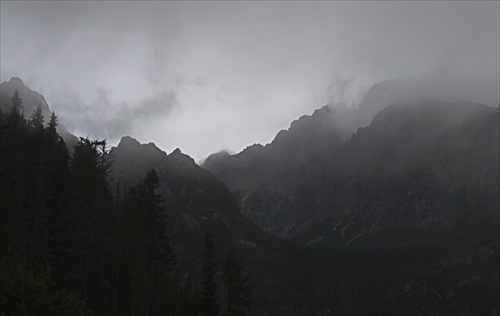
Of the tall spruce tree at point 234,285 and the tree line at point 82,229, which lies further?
the tall spruce tree at point 234,285

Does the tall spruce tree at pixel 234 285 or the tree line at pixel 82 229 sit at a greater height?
the tree line at pixel 82 229

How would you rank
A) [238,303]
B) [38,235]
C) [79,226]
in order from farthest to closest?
[238,303] → [79,226] → [38,235]

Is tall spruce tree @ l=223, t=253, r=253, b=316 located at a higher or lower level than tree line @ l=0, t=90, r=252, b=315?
lower

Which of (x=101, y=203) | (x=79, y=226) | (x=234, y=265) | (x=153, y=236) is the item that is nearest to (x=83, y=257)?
(x=79, y=226)

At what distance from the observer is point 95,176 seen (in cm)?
6078

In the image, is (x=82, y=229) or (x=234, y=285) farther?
(x=234, y=285)

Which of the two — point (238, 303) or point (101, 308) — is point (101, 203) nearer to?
point (101, 308)

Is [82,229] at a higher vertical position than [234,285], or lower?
higher

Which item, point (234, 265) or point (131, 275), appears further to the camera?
point (234, 265)

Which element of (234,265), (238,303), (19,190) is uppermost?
(19,190)

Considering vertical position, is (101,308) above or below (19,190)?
below

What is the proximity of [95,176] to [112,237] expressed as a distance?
654cm

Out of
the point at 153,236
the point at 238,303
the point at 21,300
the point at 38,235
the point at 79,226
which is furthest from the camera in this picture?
the point at 238,303

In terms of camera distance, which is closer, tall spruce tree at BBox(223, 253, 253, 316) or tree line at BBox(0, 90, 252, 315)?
tree line at BBox(0, 90, 252, 315)
